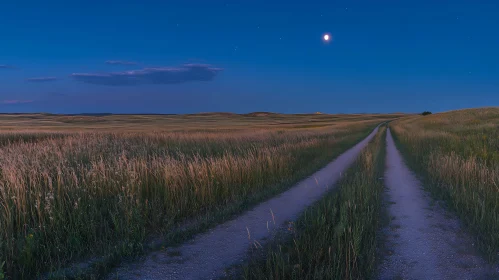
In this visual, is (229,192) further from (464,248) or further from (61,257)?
(464,248)

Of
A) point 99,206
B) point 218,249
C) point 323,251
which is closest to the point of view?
point 323,251

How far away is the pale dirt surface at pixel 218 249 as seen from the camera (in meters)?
4.42

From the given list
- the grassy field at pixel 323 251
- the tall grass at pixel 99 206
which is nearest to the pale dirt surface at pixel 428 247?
the grassy field at pixel 323 251

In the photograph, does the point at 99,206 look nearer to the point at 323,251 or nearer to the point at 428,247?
the point at 323,251

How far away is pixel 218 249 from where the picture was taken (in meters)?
5.13

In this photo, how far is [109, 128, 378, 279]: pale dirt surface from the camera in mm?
4418

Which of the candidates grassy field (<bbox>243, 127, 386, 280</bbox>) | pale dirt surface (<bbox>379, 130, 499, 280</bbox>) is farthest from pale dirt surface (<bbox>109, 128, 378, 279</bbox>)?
pale dirt surface (<bbox>379, 130, 499, 280</bbox>)

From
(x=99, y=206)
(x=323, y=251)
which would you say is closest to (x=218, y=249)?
(x=323, y=251)

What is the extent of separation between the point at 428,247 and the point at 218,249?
11.9 ft

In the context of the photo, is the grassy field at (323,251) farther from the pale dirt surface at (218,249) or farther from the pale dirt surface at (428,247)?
A: the pale dirt surface at (218,249)

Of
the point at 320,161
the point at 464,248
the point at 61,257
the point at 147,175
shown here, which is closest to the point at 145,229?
the point at 61,257

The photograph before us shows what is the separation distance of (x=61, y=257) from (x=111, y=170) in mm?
3311

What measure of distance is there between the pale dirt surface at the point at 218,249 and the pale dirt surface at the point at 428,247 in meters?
2.07

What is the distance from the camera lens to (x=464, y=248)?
516cm
